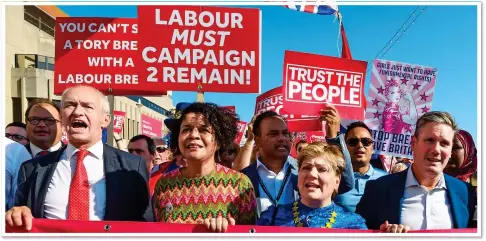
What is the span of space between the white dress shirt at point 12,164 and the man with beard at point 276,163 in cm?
143

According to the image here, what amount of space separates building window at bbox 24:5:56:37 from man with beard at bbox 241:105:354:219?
1666mm

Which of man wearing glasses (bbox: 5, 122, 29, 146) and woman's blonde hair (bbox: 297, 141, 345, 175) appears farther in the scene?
man wearing glasses (bbox: 5, 122, 29, 146)

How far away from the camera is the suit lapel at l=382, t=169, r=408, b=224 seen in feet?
11.3

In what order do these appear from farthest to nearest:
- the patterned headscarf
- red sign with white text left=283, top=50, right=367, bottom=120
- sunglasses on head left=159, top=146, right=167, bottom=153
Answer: sunglasses on head left=159, top=146, right=167, bottom=153 → the patterned headscarf → red sign with white text left=283, top=50, right=367, bottom=120

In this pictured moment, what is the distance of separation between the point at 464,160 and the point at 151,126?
8.21 feet

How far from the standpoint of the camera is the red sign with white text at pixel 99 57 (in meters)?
4.23

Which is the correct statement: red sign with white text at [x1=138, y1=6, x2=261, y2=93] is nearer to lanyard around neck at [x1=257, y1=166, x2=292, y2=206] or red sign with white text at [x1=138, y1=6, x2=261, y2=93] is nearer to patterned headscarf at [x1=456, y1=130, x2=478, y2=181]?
lanyard around neck at [x1=257, y1=166, x2=292, y2=206]

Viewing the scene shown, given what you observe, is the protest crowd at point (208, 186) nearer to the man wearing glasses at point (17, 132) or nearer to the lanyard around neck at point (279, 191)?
Result: the lanyard around neck at point (279, 191)

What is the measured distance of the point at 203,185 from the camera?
11.1 feet

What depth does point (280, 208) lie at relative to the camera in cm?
352

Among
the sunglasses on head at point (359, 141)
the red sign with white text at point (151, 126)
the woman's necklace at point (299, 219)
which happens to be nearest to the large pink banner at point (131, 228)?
the woman's necklace at point (299, 219)

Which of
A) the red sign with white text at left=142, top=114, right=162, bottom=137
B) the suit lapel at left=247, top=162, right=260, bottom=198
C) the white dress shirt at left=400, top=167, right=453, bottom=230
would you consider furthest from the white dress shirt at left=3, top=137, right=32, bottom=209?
the white dress shirt at left=400, top=167, right=453, bottom=230

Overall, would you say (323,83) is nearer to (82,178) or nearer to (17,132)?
(82,178)
